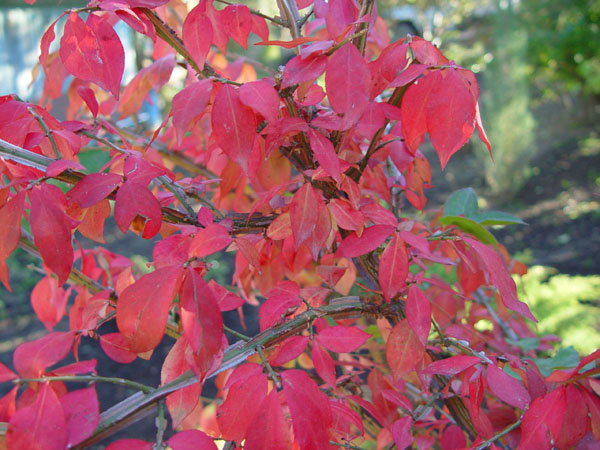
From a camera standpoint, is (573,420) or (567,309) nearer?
(573,420)

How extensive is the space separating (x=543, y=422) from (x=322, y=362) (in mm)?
212

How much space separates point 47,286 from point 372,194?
1.63ft

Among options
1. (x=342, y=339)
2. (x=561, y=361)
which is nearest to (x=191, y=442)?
(x=342, y=339)

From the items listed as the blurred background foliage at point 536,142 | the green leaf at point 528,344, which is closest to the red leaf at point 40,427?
the green leaf at point 528,344

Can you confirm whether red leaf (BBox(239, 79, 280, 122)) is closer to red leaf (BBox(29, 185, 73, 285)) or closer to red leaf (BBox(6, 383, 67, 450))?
red leaf (BBox(29, 185, 73, 285))

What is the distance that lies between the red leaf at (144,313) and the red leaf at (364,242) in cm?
19

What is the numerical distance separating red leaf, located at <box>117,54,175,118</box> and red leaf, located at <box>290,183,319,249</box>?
31cm

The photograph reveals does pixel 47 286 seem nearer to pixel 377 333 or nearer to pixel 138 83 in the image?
pixel 138 83

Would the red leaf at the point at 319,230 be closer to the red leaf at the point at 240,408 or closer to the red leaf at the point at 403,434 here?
the red leaf at the point at 240,408

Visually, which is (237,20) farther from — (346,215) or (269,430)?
(269,430)

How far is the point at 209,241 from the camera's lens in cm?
43

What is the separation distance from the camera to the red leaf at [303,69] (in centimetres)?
43

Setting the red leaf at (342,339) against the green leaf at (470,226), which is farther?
the green leaf at (470,226)

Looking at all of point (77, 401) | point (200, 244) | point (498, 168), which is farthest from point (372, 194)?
point (498, 168)
